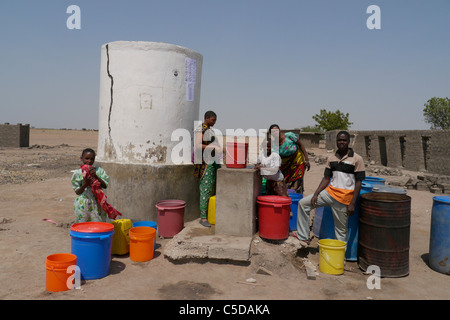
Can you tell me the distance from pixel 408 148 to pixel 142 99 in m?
16.7

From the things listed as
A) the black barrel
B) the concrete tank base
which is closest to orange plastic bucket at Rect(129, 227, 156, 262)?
the concrete tank base

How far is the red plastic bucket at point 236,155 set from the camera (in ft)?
17.2

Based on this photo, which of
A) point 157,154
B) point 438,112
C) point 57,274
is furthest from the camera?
point 438,112

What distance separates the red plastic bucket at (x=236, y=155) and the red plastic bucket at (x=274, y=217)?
71 centimetres

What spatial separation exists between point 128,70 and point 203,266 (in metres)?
3.91

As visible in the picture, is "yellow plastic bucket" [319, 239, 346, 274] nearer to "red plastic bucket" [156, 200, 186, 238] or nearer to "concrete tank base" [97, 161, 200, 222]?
"red plastic bucket" [156, 200, 186, 238]

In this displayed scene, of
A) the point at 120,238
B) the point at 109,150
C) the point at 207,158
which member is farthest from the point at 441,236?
the point at 109,150

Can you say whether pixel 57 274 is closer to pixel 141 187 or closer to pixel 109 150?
pixel 141 187

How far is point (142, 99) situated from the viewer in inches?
247

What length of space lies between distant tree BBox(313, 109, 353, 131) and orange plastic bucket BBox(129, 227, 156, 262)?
45703 mm

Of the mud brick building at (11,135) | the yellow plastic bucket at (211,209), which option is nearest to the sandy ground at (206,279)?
the yellow plastic bucket at (211,209)

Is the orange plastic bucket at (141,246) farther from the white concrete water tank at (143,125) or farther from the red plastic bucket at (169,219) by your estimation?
the white concrete water tank at (143,125)
